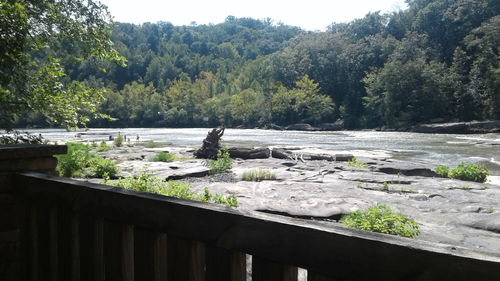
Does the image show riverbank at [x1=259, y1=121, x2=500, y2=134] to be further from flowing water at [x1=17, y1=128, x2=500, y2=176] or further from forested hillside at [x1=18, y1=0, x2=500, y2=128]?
flowing water at [x1=17, y1=128, x2=500, y2=176]

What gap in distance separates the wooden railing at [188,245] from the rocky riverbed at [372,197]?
4217 millimetres

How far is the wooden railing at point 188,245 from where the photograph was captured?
1.07 meters

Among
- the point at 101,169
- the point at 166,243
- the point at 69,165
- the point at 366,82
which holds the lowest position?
the point at 101,169

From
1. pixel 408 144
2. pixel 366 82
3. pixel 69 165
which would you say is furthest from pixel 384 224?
pixel 366 82

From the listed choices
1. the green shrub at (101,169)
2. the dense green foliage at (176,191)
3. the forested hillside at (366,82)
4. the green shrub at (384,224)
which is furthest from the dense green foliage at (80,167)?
the forested hillside at (366,82)

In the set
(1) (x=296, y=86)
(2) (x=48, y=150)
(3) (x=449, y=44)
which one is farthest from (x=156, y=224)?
(1) (x=296, y=86)

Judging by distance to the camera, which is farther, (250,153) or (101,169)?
(250,153)

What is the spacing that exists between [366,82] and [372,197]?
245 ft

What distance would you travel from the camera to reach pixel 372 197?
26.7 ft

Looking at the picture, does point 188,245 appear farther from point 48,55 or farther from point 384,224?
point 48,55

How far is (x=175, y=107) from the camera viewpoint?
10344 centimetres

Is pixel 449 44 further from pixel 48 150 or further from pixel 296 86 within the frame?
pixel 48 150

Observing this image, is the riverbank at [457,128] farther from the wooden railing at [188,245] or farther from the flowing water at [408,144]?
the wooden railing at [188,245]

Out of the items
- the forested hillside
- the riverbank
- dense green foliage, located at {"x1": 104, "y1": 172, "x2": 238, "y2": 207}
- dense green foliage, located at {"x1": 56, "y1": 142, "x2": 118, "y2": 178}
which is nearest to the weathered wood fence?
dense green foliage, located at {"x1": 104, "y1": 172, "x2": 238, "y2": 207}
